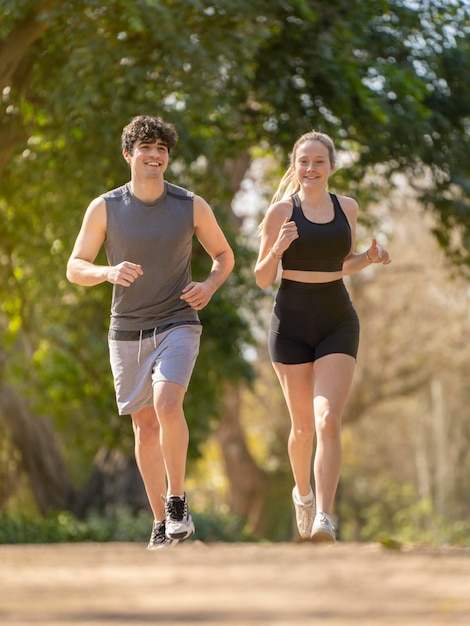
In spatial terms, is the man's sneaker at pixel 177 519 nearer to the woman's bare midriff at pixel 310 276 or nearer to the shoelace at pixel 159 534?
the shoelace at pixel 159 534

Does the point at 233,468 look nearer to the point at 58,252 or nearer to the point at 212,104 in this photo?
the point at 58,252

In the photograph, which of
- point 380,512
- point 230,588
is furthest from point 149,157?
point 380,512

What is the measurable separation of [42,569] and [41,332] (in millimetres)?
13517

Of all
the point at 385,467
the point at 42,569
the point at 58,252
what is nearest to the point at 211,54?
the point at 58,252

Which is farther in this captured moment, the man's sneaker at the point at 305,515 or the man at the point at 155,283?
the man's sneaker at the point at 305,515

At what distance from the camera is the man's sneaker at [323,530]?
5695mm

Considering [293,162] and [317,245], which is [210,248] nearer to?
[317,245]

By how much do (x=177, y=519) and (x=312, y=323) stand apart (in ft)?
4.28

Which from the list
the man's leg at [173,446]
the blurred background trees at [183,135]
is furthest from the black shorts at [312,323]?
the blurred background trees at [183,135]

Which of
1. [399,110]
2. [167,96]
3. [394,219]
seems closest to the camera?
[167,96]

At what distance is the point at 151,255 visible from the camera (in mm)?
6246

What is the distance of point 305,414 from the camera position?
260 inches

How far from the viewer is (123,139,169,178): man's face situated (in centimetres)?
626

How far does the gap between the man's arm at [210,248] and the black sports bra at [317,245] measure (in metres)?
0.33
